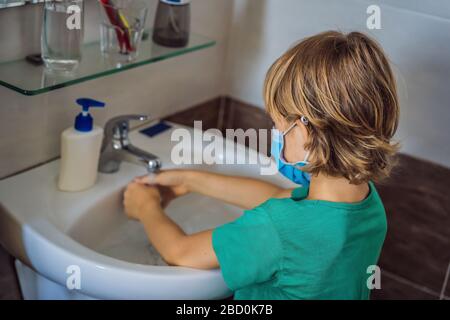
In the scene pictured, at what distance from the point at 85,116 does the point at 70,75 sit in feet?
0.27

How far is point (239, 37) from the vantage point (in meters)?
1.55

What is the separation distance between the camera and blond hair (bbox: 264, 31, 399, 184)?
95 centimetres

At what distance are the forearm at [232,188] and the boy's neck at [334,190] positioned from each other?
0.61 feet

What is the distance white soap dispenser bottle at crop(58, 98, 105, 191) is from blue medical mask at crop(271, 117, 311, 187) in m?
0.32

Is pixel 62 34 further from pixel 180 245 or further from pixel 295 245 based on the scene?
pixel 295 245

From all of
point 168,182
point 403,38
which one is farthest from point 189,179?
point 403,38

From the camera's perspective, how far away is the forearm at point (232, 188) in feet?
4.05

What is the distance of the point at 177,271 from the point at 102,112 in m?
0.43

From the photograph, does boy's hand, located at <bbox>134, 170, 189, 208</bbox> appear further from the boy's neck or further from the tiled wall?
the tiled wall

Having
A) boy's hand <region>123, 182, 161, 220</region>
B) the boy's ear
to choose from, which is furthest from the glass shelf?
the boy's ear

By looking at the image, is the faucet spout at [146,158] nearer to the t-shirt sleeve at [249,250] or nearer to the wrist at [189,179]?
the wrist at [189,179]

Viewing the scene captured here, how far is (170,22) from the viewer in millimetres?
1269
